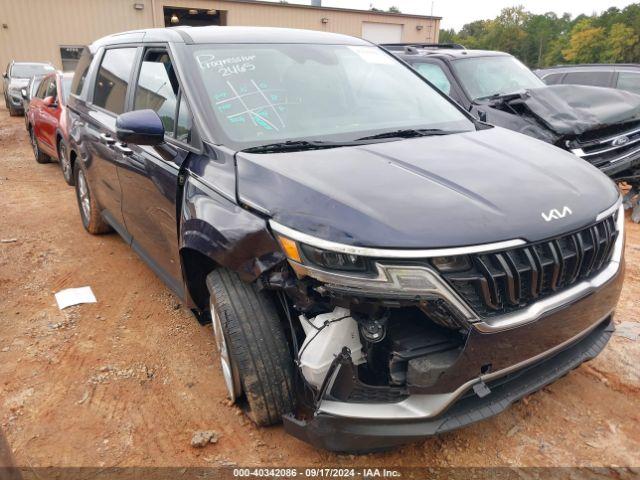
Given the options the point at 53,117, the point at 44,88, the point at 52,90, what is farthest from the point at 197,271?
the point at 44,88

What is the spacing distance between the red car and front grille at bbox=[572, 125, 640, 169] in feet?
19.5

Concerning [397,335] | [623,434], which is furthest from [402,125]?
[623,434]

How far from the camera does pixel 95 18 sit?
2345 centimetres

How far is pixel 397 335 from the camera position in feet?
6.50

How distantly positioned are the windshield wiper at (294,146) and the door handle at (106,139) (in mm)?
1747

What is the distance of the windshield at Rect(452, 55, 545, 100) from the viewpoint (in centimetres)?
638

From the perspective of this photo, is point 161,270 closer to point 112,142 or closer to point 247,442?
point 112,142

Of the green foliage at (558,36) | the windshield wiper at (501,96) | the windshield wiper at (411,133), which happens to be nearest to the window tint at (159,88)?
the windshield wiper at (411,133)

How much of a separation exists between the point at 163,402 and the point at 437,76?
5.28 m

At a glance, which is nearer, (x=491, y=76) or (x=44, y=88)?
(x=491, y=76)

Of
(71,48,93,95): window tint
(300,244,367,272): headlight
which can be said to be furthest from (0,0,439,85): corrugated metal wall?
(300,244,367,272): headlight

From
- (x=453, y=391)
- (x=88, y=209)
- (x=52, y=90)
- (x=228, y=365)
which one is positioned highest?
(x=52, y=90)

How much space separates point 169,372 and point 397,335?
1680mm

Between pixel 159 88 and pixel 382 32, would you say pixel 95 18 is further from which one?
pixel 159 88
